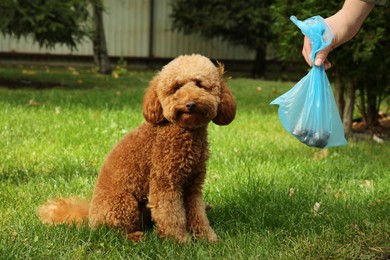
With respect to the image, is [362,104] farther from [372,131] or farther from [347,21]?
[347,21]

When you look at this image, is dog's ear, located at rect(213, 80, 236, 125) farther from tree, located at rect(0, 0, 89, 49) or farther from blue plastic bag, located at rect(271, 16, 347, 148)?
tree, located at rect(0, 0, 89, 49)

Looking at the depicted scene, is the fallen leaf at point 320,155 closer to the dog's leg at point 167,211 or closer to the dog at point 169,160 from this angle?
the dog at point 169,160

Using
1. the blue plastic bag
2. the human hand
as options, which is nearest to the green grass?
the blue plastic bag

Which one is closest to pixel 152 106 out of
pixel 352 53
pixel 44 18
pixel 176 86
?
pixel 176 86

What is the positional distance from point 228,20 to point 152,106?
35.4 ft

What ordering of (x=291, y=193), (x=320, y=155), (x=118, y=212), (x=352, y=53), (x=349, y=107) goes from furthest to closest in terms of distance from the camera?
(x=349, y=107) < (x=352, y=53) < (x=320, y=155) < (x=291, y=193) < (x=118, y=212)

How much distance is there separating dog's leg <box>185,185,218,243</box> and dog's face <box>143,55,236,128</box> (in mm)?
415

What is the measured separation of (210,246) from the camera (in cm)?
306

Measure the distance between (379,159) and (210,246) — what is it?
272cm

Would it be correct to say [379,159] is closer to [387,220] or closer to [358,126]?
[387,220]

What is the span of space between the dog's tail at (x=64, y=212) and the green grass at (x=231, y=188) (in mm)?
70

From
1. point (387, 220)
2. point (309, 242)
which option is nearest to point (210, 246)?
point (309, 242)

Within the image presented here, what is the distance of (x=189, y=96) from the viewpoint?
9.58ft

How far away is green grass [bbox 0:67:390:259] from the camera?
3.00 m
